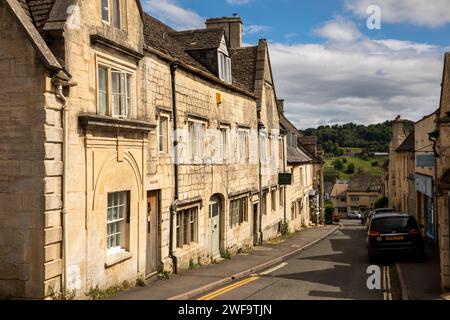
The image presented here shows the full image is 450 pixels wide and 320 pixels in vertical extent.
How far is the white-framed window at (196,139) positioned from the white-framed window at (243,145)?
474 centimetres

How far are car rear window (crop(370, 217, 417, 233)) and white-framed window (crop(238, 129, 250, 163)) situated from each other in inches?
284

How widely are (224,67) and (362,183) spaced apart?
98316 mm

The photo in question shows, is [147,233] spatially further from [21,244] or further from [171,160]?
[21,244]

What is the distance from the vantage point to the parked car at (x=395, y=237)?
1694 centimetres

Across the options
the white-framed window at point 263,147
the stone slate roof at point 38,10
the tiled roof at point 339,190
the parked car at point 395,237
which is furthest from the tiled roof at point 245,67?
the tiled roof at point 339,190

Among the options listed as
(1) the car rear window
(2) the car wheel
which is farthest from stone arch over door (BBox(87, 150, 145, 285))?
(2) the car wheel

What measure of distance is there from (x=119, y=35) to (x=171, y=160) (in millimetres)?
4509

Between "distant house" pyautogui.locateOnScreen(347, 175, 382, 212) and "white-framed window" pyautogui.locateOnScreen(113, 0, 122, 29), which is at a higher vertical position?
"white-framed window" pyautogui.locateOnScreen(113, 0, 122, 29)

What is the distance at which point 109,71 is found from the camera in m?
11.3

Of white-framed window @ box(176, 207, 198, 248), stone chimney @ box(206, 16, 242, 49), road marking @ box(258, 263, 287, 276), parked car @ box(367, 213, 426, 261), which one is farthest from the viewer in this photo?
stone chimney @ box(206, 16, 242, 49)

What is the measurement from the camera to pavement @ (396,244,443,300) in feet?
37.5

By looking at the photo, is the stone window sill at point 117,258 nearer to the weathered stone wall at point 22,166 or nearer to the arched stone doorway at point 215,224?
the weathered stone wall at point 22,166

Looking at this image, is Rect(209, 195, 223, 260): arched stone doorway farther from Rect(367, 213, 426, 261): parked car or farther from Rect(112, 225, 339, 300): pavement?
Rect(367, 213, 426, 261): parked car

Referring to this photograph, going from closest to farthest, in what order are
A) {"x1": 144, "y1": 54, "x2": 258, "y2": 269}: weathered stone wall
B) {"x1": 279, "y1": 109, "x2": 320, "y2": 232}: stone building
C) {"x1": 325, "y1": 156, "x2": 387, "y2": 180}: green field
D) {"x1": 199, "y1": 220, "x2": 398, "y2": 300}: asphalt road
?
1. {"x1": 199, "y1": 220, "x2": 398, "y2": 300}: asphalt road
2. {"x1": 144, "y1": 54, "x2": 258, "y2": 269}: weathered stone wall
3. {"x1": 279, "y1": 109, "x2": 320, "y2": 232}: stone building
4. {"x1": 325, "y1": 156, "x2": 387, "y2": 180}: green field
